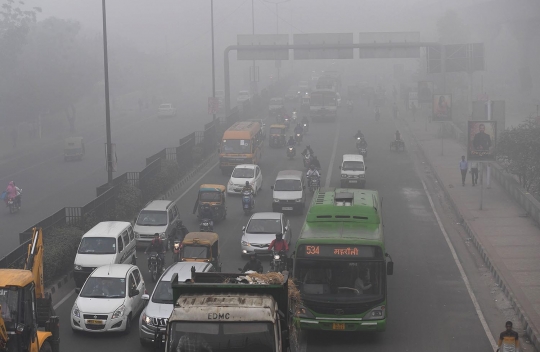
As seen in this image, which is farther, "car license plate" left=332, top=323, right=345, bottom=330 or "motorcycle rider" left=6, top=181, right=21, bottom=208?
"motorcycle rider" left=6, top=181, right=21, bottom=208

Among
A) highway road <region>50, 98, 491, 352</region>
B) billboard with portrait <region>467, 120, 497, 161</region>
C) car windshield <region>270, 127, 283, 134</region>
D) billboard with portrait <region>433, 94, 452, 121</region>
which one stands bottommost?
highway road <region>50, 98, 491, 352</region>

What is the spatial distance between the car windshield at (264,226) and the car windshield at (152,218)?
3.04m

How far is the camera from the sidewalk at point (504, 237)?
63.0 feet

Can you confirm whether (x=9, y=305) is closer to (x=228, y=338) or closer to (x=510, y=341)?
(x=228, y=338)

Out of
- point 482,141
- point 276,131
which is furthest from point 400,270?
point 276,131

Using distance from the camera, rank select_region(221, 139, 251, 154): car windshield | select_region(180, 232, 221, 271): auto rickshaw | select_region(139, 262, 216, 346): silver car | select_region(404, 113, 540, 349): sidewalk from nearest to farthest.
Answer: select_region(139, 262, 216, 346): silver car → select_region(404, 113, 540, 349): sidewalk → select_region(180, 232, 221, 271): auto rickshaw → select_region(221, 139, 251, 154): car windshield

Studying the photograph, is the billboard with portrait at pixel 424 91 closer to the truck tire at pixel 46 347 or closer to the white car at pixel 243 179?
the white car at pixel 243 179

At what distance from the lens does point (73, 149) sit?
51938mm

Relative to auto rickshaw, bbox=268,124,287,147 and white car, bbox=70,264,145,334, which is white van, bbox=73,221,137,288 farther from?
auto rickshaw, bbox=268,124,287,147

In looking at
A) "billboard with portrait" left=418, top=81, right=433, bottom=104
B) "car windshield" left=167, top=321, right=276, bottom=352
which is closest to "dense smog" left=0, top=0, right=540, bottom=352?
"car windshield" left=167, top=321, right=276, bottom=352

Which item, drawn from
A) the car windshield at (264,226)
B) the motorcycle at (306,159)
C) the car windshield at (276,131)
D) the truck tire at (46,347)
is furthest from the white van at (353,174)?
the truck tire at (46,347)

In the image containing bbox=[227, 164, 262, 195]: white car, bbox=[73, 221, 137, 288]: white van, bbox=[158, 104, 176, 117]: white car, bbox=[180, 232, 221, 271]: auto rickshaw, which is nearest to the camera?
bbox=[73, 221, 137, 288]: white van

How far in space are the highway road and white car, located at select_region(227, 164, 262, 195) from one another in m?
0.64

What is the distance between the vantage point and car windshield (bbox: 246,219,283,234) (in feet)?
82.3
